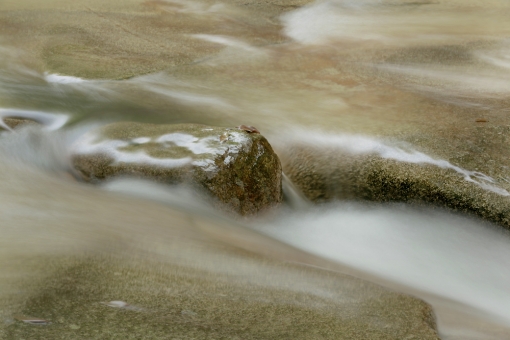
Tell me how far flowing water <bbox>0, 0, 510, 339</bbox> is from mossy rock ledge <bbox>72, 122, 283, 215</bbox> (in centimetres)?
10

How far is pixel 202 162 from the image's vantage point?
3.62 metres

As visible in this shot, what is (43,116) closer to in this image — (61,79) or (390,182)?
(61,79)

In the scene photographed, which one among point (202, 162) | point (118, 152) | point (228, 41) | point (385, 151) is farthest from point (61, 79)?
point (385, 151)

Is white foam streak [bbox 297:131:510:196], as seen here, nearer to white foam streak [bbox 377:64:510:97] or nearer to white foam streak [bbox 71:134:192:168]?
white foam streak [bbox 71:134:192:168]

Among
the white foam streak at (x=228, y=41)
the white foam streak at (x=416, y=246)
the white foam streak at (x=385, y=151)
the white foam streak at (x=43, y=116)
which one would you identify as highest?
the white foam streak at (x=228, y=41)

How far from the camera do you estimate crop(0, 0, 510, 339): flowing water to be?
125 inches

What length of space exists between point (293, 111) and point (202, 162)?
4.84ft

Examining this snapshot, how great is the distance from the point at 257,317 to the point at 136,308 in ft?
1.44

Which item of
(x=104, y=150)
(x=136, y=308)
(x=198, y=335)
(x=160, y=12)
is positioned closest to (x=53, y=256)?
(x=136, y=308)

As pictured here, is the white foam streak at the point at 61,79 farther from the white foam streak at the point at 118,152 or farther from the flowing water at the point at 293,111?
the white foam streak at the point at 118,152

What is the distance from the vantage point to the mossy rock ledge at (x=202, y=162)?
11.9 ft

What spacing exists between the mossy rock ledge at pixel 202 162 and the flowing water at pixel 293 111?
103 mm

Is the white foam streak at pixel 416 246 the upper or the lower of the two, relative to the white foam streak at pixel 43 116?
lower

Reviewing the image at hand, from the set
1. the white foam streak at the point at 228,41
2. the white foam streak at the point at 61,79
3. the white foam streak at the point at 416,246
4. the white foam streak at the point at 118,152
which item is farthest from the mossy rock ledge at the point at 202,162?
the white foam streak at the point at 228,41
